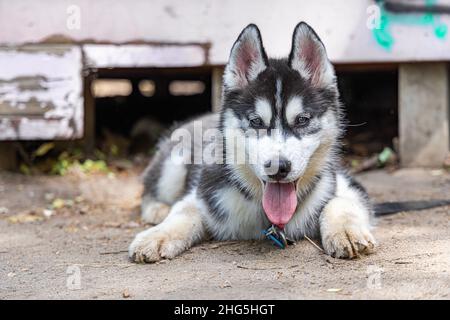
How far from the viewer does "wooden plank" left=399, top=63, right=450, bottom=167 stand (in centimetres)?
601

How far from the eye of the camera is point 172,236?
3625 millimetres

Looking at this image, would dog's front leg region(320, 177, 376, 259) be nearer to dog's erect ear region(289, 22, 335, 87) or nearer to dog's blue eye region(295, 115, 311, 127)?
dog's blue eye region(295, 115, 311, 127)

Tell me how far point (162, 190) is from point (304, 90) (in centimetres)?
179

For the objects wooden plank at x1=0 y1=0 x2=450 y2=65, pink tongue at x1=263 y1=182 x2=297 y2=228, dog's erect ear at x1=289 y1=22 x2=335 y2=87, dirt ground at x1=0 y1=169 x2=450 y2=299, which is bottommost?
dirt ground at x1=0 y1=169 x2=450 y2=299

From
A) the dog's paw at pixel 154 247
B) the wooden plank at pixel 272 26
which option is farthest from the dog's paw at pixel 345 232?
the wooden plank at pixel 272 26

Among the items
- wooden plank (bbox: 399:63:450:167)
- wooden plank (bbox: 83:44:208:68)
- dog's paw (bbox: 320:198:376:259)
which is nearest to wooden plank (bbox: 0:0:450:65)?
wooden plank (bbox: 83:44:208:68)

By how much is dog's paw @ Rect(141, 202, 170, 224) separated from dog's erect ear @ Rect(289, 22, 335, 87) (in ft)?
5.11

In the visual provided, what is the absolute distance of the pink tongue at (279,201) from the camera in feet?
11.4

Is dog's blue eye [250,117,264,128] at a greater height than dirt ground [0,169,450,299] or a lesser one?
greater

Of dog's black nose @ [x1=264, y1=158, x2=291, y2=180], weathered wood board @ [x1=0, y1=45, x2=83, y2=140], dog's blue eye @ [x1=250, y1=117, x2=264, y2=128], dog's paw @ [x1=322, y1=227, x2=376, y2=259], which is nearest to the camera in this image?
dog's black nose @ [x1=264, y1=158, x2=291, y2=180]

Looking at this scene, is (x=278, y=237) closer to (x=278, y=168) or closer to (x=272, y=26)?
(x=278, y=168)

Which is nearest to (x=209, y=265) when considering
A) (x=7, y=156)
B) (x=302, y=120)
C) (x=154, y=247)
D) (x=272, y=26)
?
(x=154, y=247)
